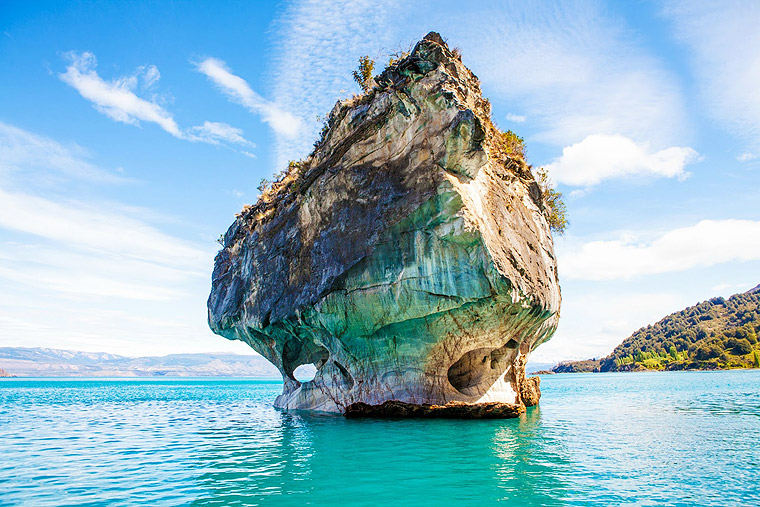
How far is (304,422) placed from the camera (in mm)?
21469

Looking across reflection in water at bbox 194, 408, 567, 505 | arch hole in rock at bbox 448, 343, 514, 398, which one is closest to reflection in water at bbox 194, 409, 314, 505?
reflection in water at bbox 194, 408, 567, 505

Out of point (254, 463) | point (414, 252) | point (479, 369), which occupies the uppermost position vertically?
point (414, 252)

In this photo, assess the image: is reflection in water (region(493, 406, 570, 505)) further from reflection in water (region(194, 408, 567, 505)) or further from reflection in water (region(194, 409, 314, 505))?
reflection in water (region(194, 409, 314, 505))

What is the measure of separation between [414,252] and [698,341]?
13809cm

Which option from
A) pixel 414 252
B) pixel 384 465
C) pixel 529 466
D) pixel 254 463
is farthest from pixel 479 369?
pixel 254 463

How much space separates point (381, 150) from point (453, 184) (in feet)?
13.7

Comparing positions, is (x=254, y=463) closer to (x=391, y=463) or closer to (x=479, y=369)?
(x=391, y=463)

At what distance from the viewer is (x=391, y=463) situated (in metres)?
12.2

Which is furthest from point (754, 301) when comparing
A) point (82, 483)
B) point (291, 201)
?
point (82, 483)

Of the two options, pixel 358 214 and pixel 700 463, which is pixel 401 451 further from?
pixel 358 214

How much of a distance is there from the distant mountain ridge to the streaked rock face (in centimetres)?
10408

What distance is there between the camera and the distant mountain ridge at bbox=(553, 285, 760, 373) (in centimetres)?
10888

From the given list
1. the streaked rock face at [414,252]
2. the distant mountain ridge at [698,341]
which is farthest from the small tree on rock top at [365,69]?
the distant mountain ridge at [698,341]

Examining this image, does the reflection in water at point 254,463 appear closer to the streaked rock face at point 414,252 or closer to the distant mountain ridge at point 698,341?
the streaked rock face at point 414,252
